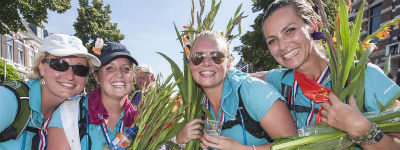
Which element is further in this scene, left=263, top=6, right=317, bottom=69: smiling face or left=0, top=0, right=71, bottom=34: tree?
left=0, top=0, right=71, bottom=34: tree

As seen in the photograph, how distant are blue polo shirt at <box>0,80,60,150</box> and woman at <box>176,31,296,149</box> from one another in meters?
1.16

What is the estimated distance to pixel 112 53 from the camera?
2264mm

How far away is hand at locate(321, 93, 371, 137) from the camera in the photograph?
1324mm

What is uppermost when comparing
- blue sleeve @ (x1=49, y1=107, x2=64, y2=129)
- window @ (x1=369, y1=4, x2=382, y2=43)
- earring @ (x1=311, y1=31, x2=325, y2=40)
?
window @ (x1=369, y1=4, x2=382, y2=43)

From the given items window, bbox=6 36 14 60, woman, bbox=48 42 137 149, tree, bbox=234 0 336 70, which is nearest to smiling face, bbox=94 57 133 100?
woman, bbox=48 42 137 149

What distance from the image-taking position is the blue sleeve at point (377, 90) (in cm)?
149

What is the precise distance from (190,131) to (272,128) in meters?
0.56

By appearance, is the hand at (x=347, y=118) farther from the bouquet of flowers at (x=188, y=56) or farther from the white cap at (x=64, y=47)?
the white cap at (x=64, y=47)

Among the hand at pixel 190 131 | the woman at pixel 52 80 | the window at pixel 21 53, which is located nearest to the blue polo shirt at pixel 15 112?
the woman at pixel 52 80

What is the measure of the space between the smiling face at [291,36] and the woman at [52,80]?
1.52 metres

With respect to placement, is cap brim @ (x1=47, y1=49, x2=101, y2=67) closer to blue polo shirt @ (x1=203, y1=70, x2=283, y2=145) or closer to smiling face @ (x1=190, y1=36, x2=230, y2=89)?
smiling face @ (x1=190, y1=36, x2=230, y2=89)

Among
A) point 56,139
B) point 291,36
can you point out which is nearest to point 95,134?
point 56,139

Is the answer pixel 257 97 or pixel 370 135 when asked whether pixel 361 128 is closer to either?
pixel 370 135

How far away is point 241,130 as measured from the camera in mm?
1837
